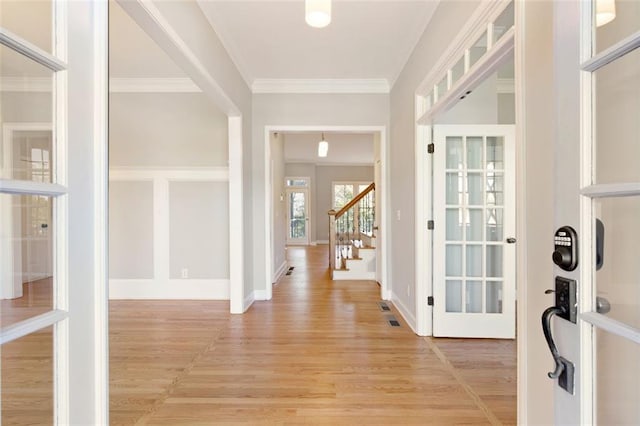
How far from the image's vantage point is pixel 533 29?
4.85 ft

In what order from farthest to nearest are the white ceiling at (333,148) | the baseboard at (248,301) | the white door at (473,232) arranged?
the white ceiling at (333,148)
the baseboard at (248,301)
the white door at (473,232)

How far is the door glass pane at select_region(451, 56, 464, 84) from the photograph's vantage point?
2363 mm

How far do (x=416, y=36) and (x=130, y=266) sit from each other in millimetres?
4414

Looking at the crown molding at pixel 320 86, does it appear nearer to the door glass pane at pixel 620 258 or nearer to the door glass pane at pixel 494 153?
the door glass pane at pixel 494 153

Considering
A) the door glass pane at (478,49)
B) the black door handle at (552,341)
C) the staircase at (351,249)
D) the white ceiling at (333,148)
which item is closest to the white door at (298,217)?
the white ceiling at (333,148)

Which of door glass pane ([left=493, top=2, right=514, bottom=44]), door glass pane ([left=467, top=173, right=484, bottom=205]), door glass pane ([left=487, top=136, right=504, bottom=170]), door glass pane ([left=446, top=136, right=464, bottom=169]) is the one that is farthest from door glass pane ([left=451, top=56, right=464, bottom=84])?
door glass pane ([left=467, top=173, right=484, bottom=205])

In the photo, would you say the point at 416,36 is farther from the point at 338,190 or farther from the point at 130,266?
the point at 338,190

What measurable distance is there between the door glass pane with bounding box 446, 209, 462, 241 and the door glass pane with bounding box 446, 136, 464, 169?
1.47 ft

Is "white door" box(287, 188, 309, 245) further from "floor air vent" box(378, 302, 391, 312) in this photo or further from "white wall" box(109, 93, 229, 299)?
"floor air vent" box(378, 302, 391, 312)

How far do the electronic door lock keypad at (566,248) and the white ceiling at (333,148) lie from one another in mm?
6088

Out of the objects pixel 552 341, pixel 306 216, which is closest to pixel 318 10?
pixel 552 341

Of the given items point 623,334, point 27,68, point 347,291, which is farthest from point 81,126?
point 347,291

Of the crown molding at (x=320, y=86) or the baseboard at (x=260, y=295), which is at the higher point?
the crown molding at (x=320, y=86)

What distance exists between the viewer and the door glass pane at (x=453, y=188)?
3.15 meters
